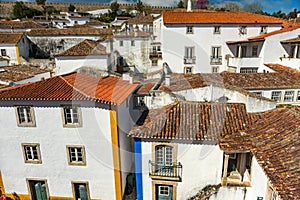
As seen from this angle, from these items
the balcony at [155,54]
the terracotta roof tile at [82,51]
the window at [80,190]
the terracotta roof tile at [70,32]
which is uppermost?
the terracotta roof tile at [70,32]

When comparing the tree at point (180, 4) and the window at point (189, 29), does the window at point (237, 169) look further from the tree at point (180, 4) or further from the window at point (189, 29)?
the tree at point (180, 4)

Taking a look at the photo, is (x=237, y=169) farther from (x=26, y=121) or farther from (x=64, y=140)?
(x=26, y=121)

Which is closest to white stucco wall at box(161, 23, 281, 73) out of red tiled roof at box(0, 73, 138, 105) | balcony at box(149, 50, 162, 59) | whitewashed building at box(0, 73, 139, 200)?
balcony at box(149, 50, 162, 59)

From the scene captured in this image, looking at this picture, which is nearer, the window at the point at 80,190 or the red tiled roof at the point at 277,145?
the red tiled roof at the point at 277,145

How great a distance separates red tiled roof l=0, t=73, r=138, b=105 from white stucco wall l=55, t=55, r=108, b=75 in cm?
1299

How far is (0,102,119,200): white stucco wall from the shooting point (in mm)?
15547

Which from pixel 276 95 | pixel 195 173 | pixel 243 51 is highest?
pixel 243 51

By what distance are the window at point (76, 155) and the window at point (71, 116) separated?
1.64 metres

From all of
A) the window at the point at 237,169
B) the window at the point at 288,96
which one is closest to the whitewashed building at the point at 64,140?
the window at the point at 237,169

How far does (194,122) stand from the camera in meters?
15.2

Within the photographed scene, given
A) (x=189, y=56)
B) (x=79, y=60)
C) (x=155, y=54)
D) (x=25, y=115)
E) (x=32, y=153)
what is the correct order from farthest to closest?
(x=155, y=54)
(x=189, y=56)
(x=79, y=60)
(x=32, y=153)
(x=25, y=115)

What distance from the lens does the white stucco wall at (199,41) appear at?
37.5 metres

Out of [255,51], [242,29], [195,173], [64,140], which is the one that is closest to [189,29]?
[242,29]

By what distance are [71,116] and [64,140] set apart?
1.78 metres
